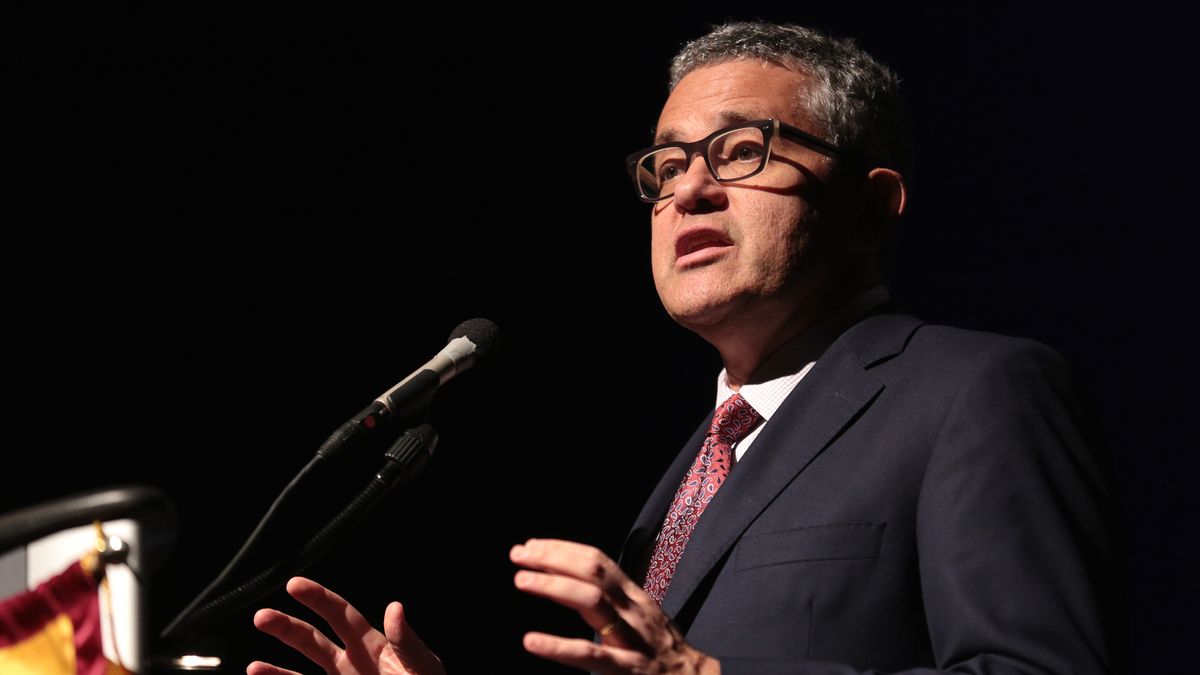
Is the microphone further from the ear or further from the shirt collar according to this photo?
the ear

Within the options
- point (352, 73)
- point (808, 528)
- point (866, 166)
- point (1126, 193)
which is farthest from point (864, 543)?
point (352, 73)

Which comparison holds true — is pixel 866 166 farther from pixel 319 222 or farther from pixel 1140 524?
pixel 319 222

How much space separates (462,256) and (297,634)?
160 cm

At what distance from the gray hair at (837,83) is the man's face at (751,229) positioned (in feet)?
0.14

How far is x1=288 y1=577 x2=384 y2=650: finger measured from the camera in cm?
167

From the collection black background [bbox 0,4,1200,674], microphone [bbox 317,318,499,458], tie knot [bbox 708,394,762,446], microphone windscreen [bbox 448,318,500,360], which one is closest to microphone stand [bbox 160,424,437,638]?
microphone [bbox 317,318,499,458]

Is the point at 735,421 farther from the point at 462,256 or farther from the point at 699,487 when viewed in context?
the point at 462,256

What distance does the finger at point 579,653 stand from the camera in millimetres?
1106

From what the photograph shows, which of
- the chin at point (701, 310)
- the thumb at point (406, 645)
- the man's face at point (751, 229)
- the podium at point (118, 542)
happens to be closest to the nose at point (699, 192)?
the man's face at point (751, 229)

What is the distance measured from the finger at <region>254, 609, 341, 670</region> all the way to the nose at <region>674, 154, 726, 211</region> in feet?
2.97

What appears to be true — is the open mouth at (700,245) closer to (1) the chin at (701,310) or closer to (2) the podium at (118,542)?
(1) the chin at (701,310)

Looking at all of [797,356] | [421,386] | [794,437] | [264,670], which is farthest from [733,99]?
[264,670]

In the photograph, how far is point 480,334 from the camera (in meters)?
1.60

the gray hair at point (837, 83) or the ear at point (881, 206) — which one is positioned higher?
the gray hair at point (837, 83)
